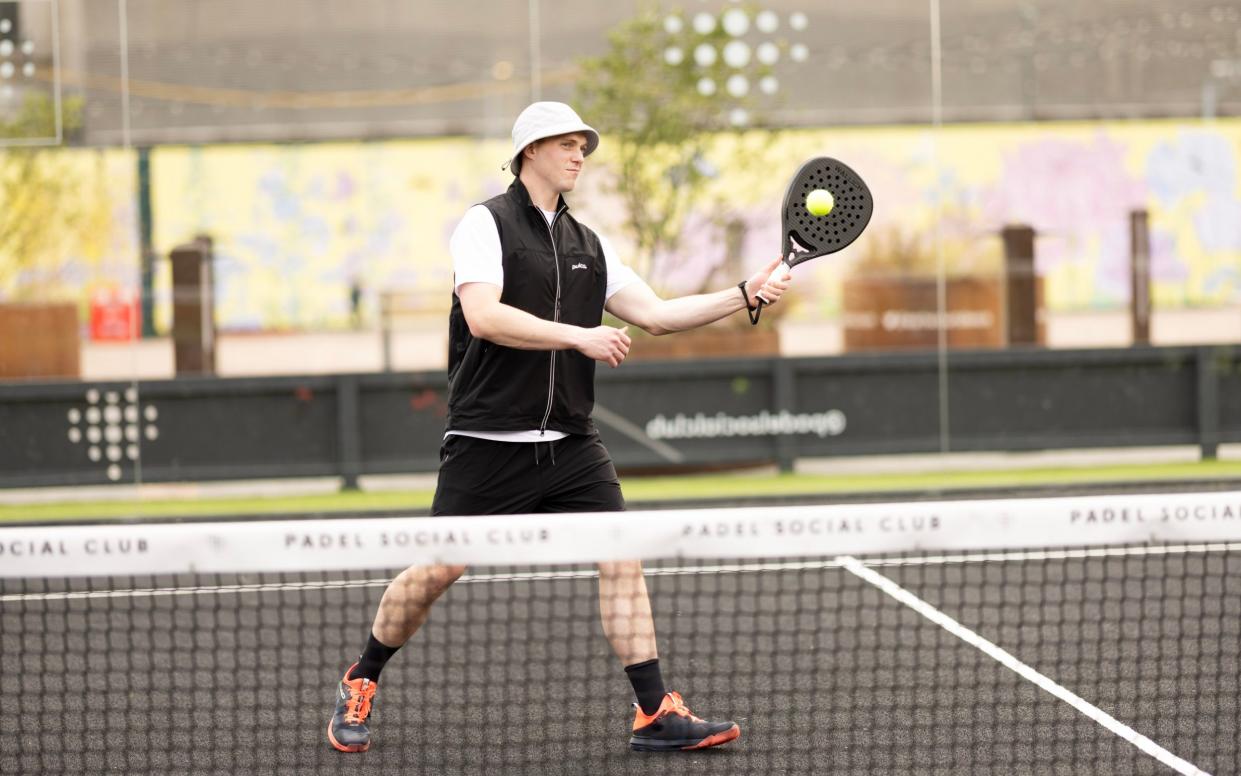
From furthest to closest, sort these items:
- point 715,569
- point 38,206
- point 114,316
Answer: point 114,316
point 38,206
point 715,569

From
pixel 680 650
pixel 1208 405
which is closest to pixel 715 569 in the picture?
pixel 680 650

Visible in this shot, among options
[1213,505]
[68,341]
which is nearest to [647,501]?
[68,341]

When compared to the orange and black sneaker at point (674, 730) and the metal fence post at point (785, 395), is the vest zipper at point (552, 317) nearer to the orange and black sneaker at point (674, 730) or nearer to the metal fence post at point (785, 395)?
the orange and black sneaker at point (674, 730)

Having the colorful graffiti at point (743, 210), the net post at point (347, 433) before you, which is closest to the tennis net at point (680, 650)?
the net post at point (347, 433)

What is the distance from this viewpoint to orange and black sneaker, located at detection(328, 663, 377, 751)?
4707mm

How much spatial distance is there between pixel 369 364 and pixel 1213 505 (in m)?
8.03

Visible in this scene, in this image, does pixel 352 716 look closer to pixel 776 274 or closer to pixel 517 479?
pixel 517 479

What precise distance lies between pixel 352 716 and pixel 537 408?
108cm

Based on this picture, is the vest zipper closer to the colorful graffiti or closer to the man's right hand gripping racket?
the man's right hand gripping racket

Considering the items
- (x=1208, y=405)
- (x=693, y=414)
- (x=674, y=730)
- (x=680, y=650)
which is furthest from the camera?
(x=1208, y=405)

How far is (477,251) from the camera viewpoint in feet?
14.8

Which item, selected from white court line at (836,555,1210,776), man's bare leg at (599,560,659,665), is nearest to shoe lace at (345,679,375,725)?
man's bare leg at (599,560,659,665)

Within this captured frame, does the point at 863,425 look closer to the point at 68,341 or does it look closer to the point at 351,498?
the point at 351,498

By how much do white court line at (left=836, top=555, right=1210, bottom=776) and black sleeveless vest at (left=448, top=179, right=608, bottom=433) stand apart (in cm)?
181
